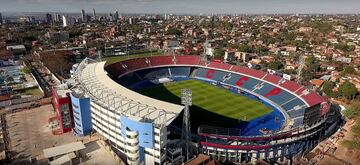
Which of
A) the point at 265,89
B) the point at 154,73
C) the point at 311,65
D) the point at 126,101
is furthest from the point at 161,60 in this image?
the point at 126,101

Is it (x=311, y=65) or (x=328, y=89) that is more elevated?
(x=311, y=65)

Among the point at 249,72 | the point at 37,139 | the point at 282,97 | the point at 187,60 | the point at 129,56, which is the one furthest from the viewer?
the point at 129,56

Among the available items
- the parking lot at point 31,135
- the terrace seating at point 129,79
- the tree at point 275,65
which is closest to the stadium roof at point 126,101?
the parking lot at point 31,135

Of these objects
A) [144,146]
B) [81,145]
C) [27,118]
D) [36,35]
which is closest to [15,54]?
[36,35]

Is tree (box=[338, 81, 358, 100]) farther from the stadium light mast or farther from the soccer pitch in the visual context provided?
the stadium light mast

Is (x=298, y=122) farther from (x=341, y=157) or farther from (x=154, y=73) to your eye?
(x=154, y=73)

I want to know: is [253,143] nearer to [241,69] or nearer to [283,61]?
[241,69]
